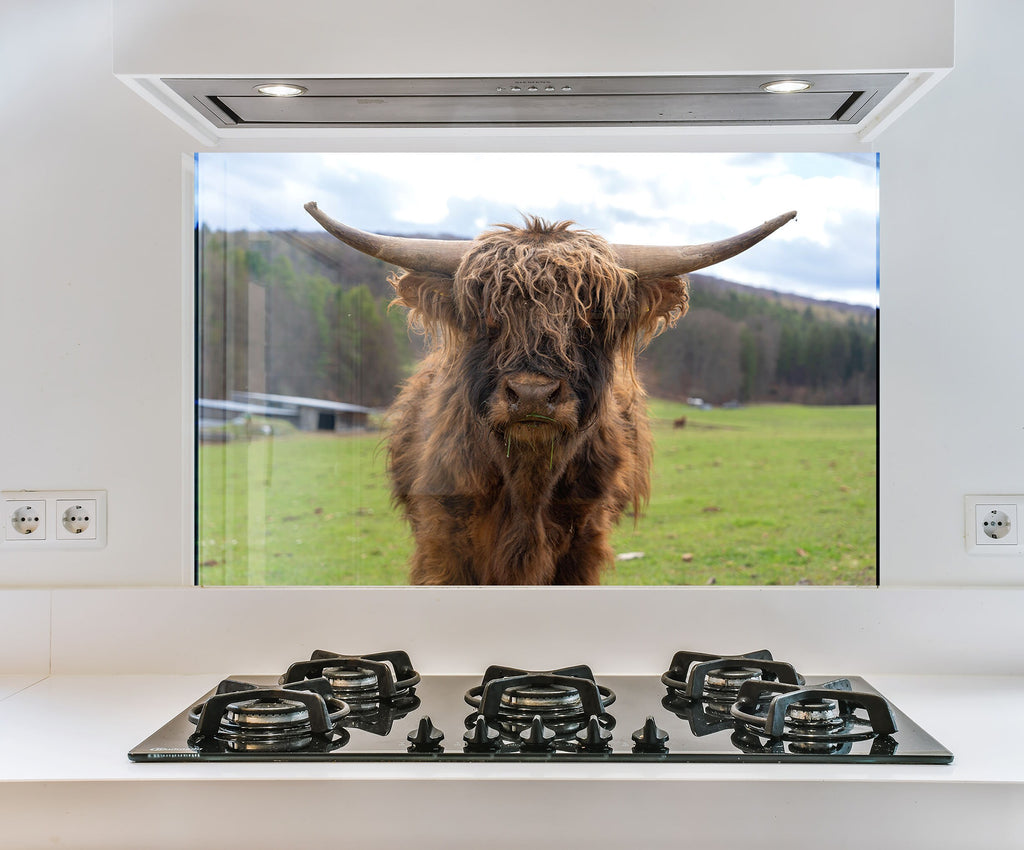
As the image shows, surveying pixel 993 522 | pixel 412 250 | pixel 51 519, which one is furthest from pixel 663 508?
pixel 51 519

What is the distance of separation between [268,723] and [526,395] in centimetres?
70

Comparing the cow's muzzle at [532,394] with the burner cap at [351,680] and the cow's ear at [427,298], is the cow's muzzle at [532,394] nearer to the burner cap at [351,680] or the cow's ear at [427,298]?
the cow's ear at [427,298]

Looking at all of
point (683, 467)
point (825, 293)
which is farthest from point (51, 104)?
point (825, 293)

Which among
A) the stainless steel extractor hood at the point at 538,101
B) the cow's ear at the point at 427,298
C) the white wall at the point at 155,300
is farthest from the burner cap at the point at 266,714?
the stainless steel extractor hood at the point at 538,101

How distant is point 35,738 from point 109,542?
465 millimetres

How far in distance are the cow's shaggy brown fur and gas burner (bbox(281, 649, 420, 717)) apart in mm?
294

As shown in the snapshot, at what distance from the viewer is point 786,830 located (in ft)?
3.13

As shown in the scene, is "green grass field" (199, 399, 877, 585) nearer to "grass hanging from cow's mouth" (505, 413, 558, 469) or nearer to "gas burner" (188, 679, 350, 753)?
"grass hanging from cow's mouth" (505, 413, 558, 469)

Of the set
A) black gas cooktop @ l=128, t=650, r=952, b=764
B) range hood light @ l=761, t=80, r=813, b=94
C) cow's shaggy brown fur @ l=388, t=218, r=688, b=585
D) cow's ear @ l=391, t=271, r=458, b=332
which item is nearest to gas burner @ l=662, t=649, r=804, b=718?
black gas cooktop @ l=128, t=650, r=952, b=764

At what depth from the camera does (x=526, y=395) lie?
4.95 ft

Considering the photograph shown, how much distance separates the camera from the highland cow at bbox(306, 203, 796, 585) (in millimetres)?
1507

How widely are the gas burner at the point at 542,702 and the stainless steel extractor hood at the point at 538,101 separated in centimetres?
87

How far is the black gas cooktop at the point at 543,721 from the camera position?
1.03 metres

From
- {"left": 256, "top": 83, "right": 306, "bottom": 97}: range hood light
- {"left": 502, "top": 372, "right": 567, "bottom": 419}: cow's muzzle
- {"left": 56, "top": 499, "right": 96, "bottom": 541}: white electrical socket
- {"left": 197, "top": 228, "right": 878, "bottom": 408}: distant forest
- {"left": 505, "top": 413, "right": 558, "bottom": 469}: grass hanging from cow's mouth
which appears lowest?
{"left": 56, "top": 499, "right": 96, "bottom": 541}: white electrical socket
